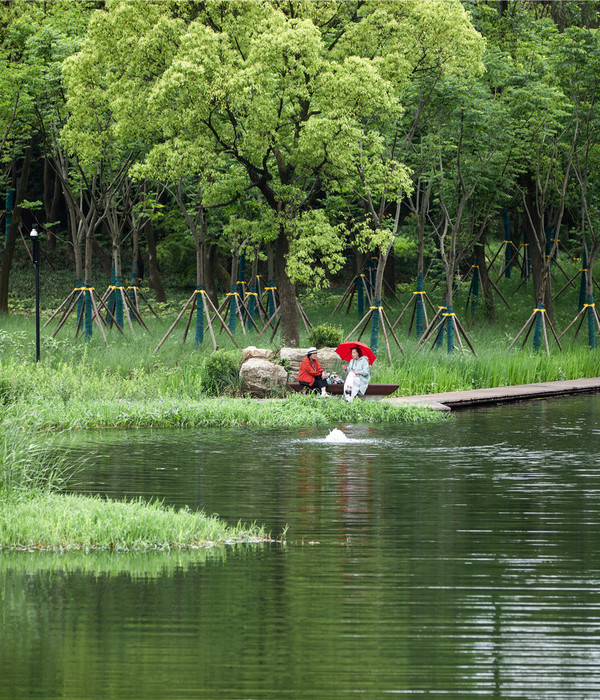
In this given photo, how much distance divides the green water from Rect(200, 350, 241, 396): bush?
8.80m

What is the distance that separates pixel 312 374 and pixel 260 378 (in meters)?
1.20

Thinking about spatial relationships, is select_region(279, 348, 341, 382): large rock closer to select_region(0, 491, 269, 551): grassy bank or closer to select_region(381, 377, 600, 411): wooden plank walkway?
Answer: select_region(381, 377, 600, 411): wooden plank walkway

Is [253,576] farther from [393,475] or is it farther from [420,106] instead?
[420,106]

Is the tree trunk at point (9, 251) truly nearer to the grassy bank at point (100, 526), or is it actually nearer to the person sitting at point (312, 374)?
the person sitting at point (312, 374)

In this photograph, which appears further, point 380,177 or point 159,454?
point 380,177

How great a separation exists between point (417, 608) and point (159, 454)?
880 cm

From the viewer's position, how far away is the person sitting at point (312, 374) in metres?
22.7

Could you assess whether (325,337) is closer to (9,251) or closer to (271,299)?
(271,299)

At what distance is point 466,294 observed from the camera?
44812mm

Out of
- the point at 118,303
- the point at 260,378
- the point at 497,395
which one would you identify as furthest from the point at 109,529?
the point at 118,303

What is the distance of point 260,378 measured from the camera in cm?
2331

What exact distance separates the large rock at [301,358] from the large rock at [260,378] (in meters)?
0.66

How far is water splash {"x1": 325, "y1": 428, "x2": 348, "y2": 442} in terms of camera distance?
57.8ft

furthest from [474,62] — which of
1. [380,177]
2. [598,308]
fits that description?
[598,308]
